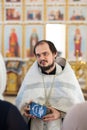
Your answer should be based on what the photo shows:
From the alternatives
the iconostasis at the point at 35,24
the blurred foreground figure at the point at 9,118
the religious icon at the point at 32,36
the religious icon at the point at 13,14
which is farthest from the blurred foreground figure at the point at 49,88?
the religious icon at the point at 13,14

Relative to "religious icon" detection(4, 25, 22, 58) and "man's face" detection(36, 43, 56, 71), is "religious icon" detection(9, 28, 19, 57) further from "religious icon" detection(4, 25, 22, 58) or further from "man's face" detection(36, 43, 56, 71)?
"man's face" detection(36, 43, 56, 71)

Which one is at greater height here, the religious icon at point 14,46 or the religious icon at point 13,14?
the religious icon at point 13,14

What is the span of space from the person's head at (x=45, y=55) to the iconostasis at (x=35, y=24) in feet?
6.79

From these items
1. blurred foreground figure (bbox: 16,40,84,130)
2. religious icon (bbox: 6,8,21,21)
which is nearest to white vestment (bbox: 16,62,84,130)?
blurred foreground figure (bbox: 16,40,84,130)

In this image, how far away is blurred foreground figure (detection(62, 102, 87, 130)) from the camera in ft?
4.24

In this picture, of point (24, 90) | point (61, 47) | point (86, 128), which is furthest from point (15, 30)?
point (86, 128)

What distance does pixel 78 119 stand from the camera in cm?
130

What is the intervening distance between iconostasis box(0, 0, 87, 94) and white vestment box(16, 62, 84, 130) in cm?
206

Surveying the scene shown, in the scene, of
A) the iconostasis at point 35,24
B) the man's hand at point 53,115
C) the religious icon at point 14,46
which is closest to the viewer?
the man's hand at point 53,115

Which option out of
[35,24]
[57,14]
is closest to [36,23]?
[35,24]

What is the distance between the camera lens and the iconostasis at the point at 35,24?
4324 millimetres

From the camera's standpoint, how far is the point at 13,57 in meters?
4.47

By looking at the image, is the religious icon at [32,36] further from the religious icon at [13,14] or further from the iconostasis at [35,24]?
the religious icon at [13,14]

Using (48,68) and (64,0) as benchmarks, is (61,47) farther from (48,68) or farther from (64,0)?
(48,68)
